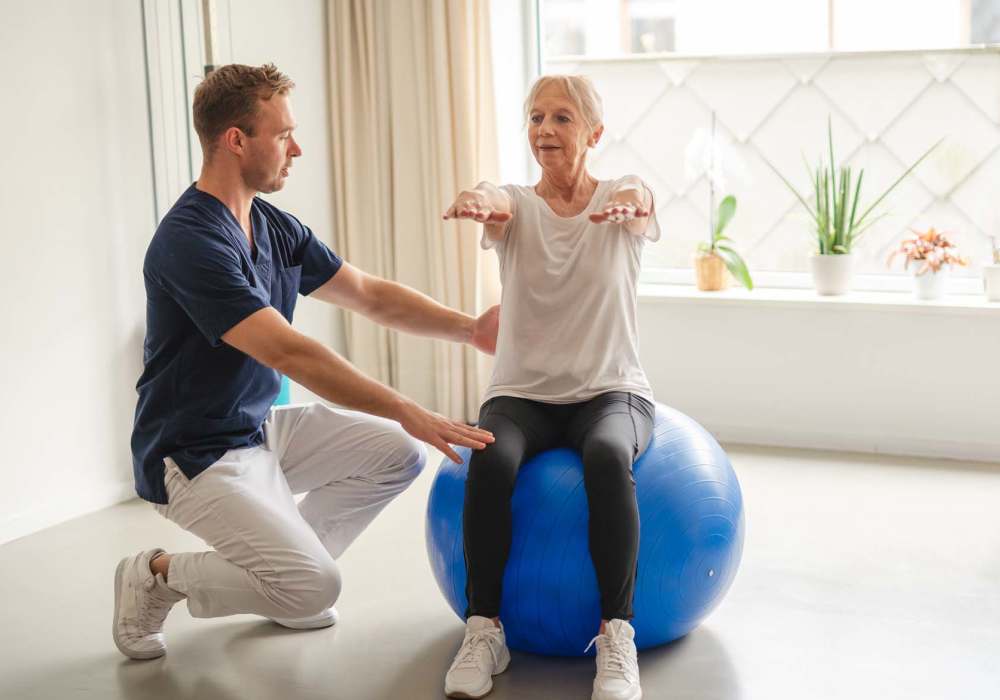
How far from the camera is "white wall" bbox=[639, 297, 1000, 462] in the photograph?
13.0 feet

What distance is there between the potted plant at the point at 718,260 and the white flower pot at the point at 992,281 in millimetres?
817

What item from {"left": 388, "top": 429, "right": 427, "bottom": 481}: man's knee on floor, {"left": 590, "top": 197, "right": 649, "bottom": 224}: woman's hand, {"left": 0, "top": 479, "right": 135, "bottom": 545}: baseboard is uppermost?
{"left": 590, "top": 197, "right": 649, "bottom": 224}: woman's hand

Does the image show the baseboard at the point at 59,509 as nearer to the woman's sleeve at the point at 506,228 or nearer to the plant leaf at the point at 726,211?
the woman's sleeve at the point at 506,228

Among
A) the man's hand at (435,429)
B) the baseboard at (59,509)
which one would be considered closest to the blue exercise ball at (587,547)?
the man's hand at (435,429)

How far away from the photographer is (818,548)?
3.10m

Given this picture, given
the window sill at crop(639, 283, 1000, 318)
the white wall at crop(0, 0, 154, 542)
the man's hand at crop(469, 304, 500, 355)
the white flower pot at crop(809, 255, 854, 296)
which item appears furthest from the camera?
the white flower pot at crop(809, 255, 854, 296)

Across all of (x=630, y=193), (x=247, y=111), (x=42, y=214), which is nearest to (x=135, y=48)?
(x=42, y=214)

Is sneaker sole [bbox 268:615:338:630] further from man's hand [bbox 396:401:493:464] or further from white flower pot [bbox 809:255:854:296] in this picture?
white flower pot [bbox 809:255:854:296]

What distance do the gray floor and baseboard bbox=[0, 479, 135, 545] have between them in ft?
0.15

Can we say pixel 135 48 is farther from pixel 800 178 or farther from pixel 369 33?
pixel 800 178

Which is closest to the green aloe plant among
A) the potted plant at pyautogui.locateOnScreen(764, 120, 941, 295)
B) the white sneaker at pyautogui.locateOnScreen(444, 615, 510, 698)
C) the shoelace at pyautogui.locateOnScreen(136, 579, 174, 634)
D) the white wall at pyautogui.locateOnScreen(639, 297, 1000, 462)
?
the potted plant at pyautogui.locateOnScreen(764, 120, 941, 295)

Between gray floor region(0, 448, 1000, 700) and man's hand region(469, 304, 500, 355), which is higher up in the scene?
man's hand region(469, 304, 500, 355)

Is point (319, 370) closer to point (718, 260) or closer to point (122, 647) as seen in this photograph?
point (122, 647)

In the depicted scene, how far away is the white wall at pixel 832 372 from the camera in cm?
395
